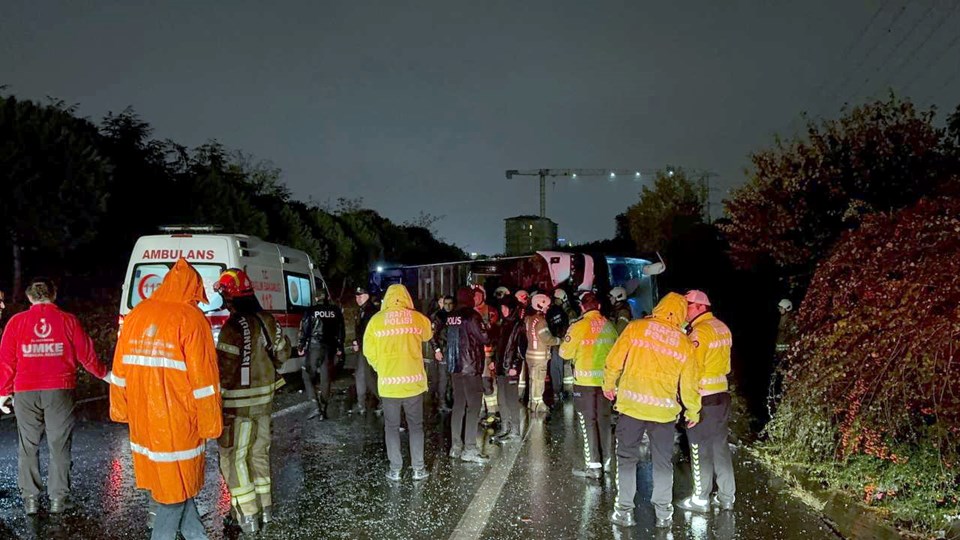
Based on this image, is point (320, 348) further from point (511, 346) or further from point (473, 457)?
point (473, 457)

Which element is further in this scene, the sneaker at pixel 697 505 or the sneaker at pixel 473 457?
the sneaker at pixel 473 457

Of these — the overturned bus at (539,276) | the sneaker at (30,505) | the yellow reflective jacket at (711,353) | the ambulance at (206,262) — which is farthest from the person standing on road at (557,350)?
the sneaker at (30,505)

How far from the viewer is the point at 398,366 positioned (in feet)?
22.3

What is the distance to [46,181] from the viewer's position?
14617 millimetres

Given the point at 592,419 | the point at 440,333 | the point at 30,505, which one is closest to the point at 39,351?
the point at 30,505

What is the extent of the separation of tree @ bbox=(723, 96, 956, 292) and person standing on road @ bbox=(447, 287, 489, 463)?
920cm

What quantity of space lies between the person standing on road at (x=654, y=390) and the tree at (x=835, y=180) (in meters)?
9.69

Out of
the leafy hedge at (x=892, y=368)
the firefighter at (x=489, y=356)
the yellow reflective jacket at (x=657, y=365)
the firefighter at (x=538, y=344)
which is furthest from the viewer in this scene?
the firefighter at (x=489, y=356)

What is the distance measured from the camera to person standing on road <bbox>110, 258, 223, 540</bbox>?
3.93m

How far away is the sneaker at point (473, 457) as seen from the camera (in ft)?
25.5

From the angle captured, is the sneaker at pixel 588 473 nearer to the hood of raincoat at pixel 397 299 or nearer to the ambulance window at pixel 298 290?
the hood of raincoat at pixel 397 299

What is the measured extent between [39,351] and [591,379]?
4.83m

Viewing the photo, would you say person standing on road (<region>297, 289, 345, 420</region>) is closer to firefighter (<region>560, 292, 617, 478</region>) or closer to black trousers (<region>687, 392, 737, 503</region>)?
firefighter (<region>560, 292, 617, 478</region>)

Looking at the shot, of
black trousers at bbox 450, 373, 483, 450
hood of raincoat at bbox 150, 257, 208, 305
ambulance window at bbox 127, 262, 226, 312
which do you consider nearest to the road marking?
black trousers at bbox 450, 373, 483, 450
